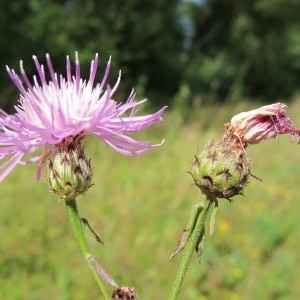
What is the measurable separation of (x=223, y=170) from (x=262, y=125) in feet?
0.44

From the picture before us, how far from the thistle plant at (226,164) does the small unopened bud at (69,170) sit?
0.22 meters

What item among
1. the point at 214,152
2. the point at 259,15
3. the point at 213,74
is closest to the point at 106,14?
the point at 213,74

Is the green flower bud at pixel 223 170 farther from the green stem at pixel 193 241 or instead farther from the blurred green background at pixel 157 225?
the blurred green background at pixel 157 225

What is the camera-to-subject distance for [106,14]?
11695 mm

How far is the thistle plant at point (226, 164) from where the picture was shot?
3.16ft

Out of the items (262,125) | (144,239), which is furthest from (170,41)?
(262,125)

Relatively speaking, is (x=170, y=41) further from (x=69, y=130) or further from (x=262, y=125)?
(x=69, y=130)

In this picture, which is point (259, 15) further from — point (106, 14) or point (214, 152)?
point (214, 152)

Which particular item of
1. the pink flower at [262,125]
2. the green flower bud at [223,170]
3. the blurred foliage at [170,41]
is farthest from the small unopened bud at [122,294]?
the blurred foliage at [170,41]

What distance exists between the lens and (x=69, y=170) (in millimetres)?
973

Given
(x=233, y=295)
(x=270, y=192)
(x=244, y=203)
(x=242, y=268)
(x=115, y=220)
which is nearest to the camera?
(x=233, y=295)

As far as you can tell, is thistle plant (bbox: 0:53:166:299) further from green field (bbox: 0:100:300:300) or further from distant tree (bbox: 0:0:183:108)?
distant tree (bbox: 0:0:183:108)

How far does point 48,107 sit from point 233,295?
8.36 ft

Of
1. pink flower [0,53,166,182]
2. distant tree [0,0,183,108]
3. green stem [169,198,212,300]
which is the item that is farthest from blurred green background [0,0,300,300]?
distant tree [0,0,183,108]
